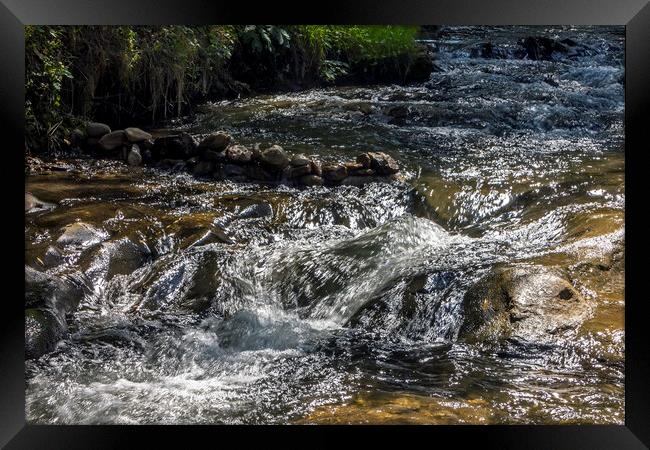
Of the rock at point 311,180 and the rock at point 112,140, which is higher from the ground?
the rock at point 112,140

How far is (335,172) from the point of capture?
4.51 m

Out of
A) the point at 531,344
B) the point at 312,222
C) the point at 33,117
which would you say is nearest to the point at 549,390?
the point at 531,344

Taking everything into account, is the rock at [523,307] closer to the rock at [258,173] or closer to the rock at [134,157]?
the rock at [258,173]

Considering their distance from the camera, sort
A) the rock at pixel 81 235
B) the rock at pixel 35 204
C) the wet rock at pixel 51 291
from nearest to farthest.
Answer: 1. the wet rock at pixel 51 291
2. the rock at pixel 35 204
3. the rock at pixel 81 235

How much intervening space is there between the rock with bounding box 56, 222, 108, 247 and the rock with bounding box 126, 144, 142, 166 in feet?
2.84

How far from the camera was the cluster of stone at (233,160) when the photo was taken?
4.50 m

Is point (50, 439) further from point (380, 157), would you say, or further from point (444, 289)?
point (380, 157)

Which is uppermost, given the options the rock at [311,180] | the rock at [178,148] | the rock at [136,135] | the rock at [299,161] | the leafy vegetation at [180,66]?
the leafy vegetation at [180,66]

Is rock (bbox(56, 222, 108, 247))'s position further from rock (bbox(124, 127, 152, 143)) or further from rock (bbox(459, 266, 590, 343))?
rock (bbox(459, 266, 590, 343))

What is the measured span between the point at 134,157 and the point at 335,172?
4.87 ft
